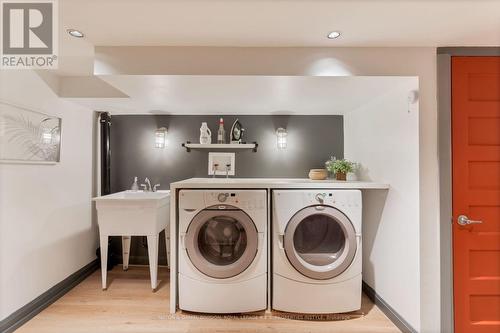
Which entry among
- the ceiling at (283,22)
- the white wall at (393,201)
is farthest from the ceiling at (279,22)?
the white wall at (393,201)

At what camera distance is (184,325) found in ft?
6.35

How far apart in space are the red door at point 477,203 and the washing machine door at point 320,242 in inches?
27.2

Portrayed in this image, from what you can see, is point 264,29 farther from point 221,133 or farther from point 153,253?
point 153,253

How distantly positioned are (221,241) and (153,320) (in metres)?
0.79

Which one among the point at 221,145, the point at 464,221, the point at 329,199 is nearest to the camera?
the point at 464,221

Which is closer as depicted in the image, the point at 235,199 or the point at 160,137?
the point at 235,199

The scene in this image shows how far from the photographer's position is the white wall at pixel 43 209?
1.83 meters

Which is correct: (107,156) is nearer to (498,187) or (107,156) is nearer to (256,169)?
(256,169)

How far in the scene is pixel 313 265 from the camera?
201 cm

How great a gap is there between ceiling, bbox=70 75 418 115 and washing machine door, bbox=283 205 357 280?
940mm

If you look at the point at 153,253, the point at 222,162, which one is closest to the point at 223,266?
the point at 153,253

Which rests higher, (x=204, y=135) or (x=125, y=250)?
(x=204, y=135)

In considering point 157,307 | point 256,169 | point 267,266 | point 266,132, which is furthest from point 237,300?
point 266,132

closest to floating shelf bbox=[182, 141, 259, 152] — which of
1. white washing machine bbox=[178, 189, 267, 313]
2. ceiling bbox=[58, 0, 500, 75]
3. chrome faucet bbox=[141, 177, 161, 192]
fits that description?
chrome faucet bbox=[141, 177, 161, 192]
